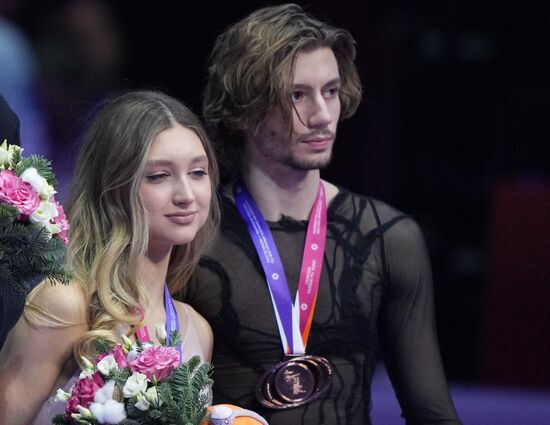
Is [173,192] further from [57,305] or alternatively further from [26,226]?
[26,226]

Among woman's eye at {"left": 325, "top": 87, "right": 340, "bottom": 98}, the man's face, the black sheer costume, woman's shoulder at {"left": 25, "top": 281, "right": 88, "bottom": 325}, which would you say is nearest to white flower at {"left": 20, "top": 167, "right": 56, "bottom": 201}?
woman's shoulder at {"left": 25, "top": 281, "right": 88, "bottom": 325}

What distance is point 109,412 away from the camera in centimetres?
381

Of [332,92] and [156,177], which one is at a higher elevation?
[332,92]

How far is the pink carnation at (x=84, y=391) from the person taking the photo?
12.7ft

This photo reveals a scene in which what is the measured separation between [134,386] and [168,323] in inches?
23.0

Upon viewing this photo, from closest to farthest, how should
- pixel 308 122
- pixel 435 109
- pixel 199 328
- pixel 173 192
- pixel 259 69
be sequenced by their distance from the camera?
1. pixel 173 192
2. pixel 199 328
3. pixel 308 122
4. pixel 259 69
5. pixel 435 109

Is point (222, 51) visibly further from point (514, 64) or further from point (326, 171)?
point (514, 64)

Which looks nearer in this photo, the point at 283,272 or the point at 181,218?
the point at 181,218

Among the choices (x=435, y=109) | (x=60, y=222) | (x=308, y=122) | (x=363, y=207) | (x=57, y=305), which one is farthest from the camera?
(x=435, y=109)

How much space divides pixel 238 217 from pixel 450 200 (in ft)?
11.3

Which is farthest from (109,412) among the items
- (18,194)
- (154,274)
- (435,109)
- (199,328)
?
(435,109)

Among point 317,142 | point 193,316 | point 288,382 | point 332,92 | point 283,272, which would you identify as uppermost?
point 332,92

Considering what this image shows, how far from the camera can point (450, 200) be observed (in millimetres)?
8125

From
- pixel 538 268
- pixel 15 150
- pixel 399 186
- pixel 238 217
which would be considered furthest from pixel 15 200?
pixel 399 186
